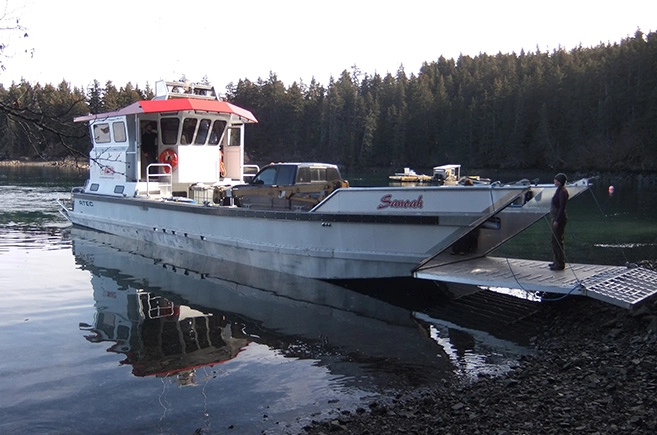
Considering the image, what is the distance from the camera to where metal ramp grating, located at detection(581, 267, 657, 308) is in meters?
7.85

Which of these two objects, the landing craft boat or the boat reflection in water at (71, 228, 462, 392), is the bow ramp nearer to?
the landing craft boat

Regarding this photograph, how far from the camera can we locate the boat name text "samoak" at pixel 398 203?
10.0 m

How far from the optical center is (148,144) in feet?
55.4

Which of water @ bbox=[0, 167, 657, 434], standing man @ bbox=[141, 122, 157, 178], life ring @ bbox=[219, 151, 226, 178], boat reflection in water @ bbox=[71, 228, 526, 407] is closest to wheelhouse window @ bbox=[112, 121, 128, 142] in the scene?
standing man @ bbox=[141, 122, 157, 178]

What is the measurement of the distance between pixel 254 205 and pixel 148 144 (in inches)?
222

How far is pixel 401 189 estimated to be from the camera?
10.2 m

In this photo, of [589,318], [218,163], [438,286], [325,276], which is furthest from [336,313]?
[218,163]

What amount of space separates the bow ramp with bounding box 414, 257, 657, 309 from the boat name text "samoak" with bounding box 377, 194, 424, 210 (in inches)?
46.6

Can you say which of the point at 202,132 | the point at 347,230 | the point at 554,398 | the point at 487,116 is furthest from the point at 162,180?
the point at 487,116

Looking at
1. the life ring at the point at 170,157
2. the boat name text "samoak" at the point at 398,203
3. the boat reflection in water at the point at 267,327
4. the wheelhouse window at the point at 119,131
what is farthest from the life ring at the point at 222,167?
the boat name text "samoak" at the point at 398,203

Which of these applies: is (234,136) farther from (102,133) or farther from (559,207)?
(559,207)

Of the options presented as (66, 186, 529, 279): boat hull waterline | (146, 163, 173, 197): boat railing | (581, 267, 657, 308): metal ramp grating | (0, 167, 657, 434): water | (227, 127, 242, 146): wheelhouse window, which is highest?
(227, 127, 242, 146): wheelhouse window

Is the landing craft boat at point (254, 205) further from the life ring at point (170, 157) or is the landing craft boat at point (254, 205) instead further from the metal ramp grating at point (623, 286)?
the metal ramp grating at point (623, 286)

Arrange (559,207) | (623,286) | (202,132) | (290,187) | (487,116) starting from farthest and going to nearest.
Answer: (487,116) < (202,132) < (290,187) < (559,207) < (623,286)
